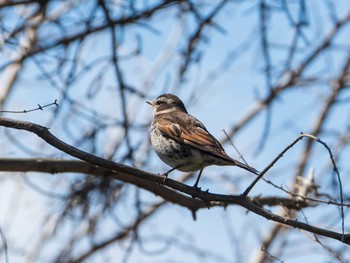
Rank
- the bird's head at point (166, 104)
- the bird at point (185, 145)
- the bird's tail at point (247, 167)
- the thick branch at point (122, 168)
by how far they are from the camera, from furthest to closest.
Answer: the bird's head at point (166, 104) → the bird at point (185, 145) → the bird's tail at point (247, 167) → the thick branch at point (122, 168)

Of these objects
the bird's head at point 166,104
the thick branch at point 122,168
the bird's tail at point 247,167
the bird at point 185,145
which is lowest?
the thick branch at point 122,168

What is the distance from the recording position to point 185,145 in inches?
237

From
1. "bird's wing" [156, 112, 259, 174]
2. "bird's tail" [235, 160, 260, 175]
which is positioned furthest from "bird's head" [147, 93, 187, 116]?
"bird's tail" [235, 160, 260, 175]

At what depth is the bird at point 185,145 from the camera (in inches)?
227

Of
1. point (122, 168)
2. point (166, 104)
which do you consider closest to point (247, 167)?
point (122, 168)

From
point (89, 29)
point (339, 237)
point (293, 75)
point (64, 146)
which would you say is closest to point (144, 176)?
point (64, 146)

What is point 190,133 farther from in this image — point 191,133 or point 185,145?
point 185,145

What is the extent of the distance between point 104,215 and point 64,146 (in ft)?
9.85

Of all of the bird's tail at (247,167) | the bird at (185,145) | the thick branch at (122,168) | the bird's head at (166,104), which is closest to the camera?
the thick branch at (122,168)

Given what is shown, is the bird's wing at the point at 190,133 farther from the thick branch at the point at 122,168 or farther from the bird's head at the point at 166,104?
the thick branch at the point at 122,168

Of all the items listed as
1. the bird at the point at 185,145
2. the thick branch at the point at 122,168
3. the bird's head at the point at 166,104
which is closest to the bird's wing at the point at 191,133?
the bird at the point at 185,145

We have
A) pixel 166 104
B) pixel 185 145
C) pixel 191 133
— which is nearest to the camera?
pixel 185 145

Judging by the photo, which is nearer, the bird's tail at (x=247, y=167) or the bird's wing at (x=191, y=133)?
the bird's tail at (x=247, y=167)

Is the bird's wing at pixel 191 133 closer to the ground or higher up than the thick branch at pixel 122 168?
higher up
